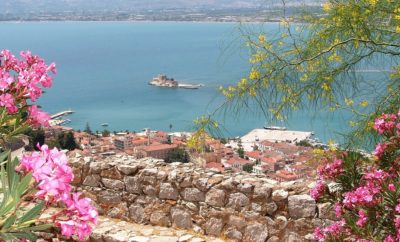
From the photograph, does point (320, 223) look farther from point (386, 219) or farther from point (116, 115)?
point (116, 115)

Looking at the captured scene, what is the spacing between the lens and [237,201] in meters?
4.09

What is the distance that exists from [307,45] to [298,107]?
0.59 metres

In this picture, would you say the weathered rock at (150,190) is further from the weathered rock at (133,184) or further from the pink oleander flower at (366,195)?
the pink oleander flower at (366,195)

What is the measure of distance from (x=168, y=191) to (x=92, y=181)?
81 cm

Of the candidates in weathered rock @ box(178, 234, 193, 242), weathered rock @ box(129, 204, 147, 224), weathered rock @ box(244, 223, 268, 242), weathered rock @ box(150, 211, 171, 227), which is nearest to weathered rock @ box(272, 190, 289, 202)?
weathered rock @ box(244, 223, 268, 242)

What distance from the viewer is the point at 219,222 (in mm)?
4168

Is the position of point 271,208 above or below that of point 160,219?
above

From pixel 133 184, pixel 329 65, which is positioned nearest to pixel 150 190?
pixel 133 184

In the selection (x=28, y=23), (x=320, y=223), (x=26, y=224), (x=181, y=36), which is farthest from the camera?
(x=28, y=23)

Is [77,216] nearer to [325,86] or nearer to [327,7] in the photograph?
[325,86]

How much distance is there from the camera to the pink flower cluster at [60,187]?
1.43 m

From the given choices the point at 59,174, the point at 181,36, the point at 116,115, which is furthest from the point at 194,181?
the point at 181,36

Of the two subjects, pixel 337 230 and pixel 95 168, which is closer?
pixel 337 230

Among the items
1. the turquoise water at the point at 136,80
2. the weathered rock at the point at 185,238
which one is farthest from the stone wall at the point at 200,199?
the turquoise water at the point at 136,80
